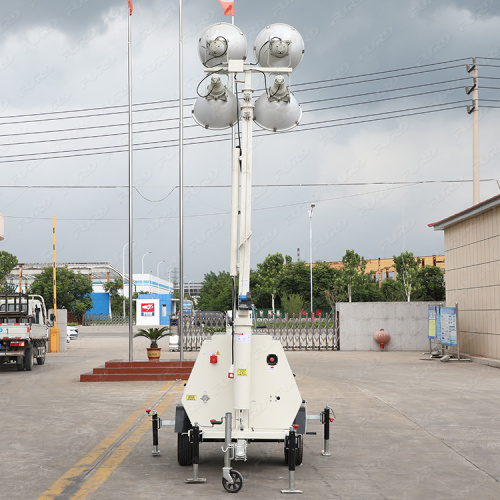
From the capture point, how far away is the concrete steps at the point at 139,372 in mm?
18172

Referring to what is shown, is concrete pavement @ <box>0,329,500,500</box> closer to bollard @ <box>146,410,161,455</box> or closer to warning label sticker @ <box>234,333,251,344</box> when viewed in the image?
bollard @ <box>146,410,161,455</box>

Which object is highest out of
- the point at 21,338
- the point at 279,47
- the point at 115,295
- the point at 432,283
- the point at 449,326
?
the point at 279,47

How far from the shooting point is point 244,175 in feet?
25.3

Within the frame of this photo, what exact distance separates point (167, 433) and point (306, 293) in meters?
76.9

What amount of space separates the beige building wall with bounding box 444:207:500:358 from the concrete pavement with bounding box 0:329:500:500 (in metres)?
5.79

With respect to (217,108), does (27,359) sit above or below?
below

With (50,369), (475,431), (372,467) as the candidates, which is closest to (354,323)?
(50,369)

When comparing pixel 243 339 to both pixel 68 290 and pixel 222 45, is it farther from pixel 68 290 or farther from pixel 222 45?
pixel 68 290

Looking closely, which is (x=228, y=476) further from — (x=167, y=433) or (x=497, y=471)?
(x=167, y=433)

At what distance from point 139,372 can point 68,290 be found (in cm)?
6071

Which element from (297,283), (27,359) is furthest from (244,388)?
(297,283)

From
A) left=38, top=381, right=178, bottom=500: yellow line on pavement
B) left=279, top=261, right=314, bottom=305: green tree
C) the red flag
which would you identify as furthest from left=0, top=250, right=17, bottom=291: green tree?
the red flag

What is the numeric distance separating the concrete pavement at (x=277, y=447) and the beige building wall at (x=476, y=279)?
5788 millimetres

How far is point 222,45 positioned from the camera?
788 centimetres
